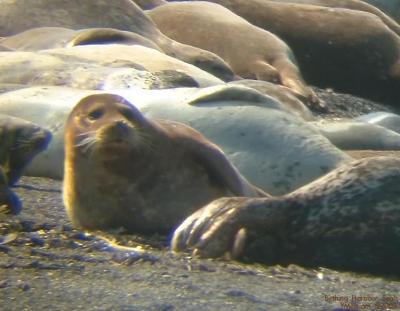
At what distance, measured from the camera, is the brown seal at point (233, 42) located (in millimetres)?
10844

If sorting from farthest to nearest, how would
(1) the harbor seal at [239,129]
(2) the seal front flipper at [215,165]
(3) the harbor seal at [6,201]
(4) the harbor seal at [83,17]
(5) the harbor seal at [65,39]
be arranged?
(4) the harbor seal at [83,17] → (5) the harbor seal at [65,39] → (1) the harbor seal at [239,129] → (2) the seal front flipper at [215,165] → (3) the harbor seal at [6,201]

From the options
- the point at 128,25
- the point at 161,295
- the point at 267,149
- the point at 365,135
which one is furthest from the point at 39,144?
the point at 128,25

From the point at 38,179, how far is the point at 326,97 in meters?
6.11

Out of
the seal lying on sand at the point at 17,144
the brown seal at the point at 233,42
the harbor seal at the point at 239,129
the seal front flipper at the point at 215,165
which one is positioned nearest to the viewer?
the seal front flipper at the point at 215,165

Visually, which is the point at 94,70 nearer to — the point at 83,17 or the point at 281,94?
the point at 281,94

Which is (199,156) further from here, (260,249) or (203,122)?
(203,122)

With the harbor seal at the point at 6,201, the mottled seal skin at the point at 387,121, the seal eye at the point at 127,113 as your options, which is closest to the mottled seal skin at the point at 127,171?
the seal eye at the point at 127,113

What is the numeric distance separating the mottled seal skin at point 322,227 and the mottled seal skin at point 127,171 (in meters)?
0.42

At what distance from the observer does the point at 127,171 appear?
4.54m

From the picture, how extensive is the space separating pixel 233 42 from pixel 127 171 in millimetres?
6598

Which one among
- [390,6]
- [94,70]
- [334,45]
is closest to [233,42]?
[334,45]

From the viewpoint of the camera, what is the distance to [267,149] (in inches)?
227

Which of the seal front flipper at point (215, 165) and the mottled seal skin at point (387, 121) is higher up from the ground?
the seal front flipper at point (215, 165)

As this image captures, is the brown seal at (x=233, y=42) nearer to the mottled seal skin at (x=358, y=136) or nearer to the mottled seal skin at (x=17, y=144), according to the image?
the mottled seal skin at (x=358, y=136)
